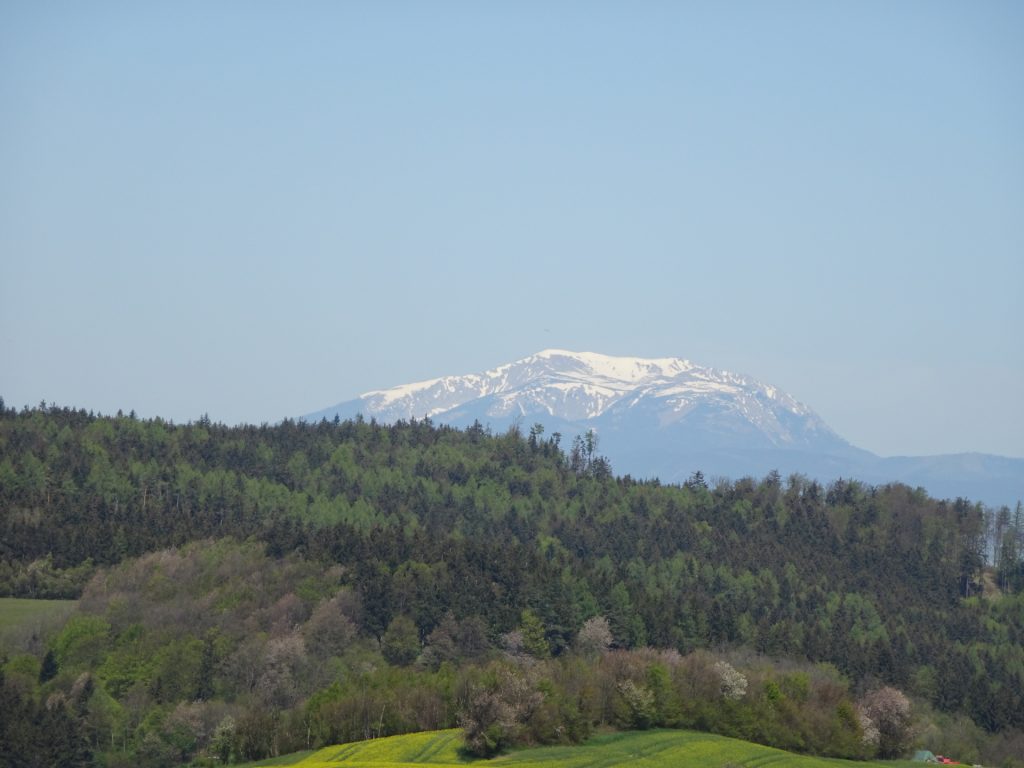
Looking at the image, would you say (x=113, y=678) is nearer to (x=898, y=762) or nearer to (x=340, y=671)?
(x=340, y=671)

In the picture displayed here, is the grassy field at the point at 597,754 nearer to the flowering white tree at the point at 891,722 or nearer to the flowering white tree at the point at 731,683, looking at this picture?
the flowering white tree at the point at 731,683

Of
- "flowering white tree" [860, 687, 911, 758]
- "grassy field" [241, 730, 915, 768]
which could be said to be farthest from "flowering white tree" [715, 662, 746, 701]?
"flowering white tree" [860, 687, 911, 758]

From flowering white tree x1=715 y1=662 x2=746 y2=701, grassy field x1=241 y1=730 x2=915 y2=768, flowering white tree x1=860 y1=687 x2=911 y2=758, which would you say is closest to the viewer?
grassy field x1=241 y1=730 x2=915 y2=768

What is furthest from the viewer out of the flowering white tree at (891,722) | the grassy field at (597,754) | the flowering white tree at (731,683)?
the flowering white tree at (891,722)

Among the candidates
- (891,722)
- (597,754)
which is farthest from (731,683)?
(597,754)

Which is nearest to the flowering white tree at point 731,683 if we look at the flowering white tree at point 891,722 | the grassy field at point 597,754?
the grassy field at point 597,754

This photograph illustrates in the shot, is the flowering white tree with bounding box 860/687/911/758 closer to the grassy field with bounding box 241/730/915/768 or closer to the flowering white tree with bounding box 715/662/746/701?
the grassy field with bounding box 241/730/915/768

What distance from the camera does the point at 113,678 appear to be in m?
Result: 188

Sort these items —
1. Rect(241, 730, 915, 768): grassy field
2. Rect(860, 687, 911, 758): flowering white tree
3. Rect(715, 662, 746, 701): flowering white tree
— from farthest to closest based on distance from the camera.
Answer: Rect(860, 687, 911, 758): flowering white tree, Rect(715, 662, 746, 701): flowering white tree, Rect(241, 730, 915, 768): grassy field

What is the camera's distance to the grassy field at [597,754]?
124 m

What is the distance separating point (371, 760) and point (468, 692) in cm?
2083

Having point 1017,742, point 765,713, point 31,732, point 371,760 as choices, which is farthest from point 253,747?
point 1017,742

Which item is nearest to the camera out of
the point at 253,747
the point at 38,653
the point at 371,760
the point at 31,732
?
the point at 371,760

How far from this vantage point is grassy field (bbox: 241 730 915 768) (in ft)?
406
